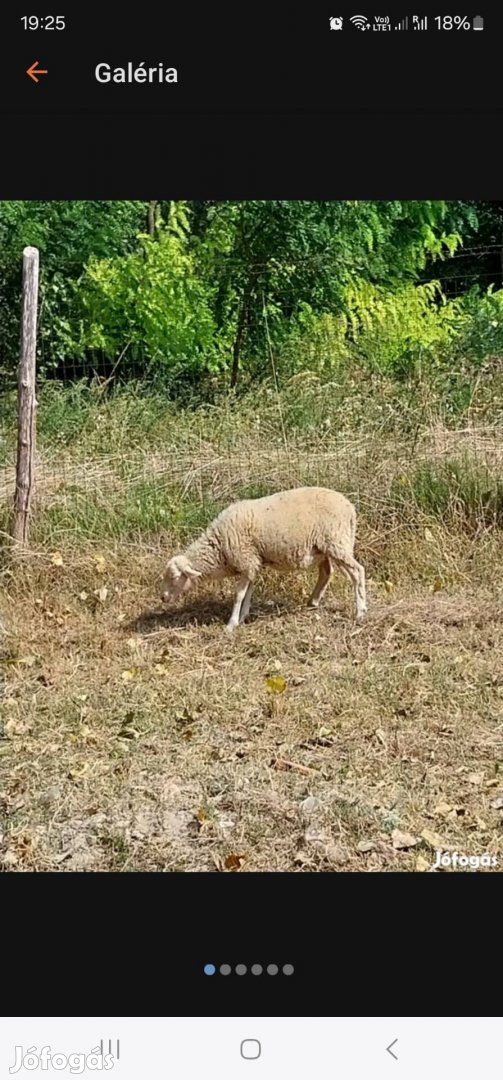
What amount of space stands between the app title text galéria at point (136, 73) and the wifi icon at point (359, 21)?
17.9 inches

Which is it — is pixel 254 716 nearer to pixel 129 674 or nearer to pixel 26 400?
pixel 129 674

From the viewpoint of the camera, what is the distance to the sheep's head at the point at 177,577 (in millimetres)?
7012

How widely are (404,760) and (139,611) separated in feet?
9.44

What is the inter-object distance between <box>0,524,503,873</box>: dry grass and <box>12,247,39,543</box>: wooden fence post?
54 cm

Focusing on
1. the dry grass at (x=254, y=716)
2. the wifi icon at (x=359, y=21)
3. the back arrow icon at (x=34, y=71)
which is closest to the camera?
the wifi icon at (x=359, y=21)

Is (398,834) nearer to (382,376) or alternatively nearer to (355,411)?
(355,411)

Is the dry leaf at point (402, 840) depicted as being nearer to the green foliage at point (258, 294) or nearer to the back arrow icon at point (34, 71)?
the back arrow icon at point (34, 71)

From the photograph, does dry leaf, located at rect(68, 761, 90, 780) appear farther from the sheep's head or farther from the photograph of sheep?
the sheep's head

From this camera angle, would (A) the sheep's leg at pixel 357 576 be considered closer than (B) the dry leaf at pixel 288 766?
No

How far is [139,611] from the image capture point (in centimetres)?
706

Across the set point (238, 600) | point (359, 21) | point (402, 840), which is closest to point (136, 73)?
point (359, 21)

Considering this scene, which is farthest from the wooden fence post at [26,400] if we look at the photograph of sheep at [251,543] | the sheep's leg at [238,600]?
the sheep's leg at [238,600]

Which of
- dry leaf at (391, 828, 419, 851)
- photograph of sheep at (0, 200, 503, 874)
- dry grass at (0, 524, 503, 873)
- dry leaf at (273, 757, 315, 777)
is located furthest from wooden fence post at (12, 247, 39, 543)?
dry leaf at (391, 828, 419, 851)

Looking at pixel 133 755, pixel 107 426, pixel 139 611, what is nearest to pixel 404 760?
pixel 133 755
